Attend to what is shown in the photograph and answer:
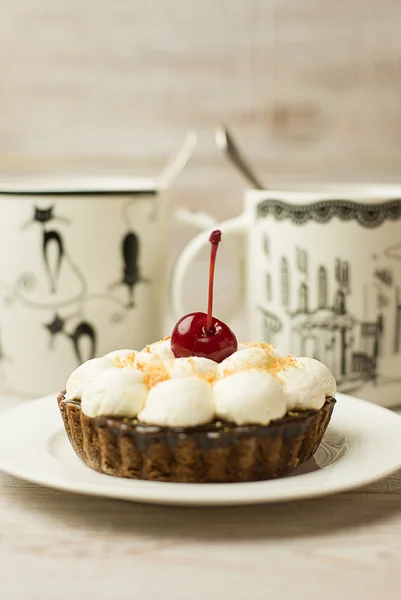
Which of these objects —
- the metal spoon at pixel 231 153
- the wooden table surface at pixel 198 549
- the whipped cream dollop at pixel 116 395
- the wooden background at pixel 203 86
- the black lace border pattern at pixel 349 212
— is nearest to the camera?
the wooden table surface at pixel 198 549

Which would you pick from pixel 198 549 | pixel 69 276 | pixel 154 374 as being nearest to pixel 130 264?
pixel 69 276

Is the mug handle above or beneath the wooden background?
beneath

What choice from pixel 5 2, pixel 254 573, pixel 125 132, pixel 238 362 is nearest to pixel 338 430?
pixel 238 362

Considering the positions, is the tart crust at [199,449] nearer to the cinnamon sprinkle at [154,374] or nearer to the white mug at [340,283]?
the cinnamon sprinkle at [154,374]

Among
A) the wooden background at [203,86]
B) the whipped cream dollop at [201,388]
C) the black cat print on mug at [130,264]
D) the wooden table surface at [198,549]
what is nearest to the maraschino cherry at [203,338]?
the whipped cream dollop at [201,388]

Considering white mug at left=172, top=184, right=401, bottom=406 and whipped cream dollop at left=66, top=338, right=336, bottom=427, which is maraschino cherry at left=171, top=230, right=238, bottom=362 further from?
white mug at left=172, top=184, right=401, bottom=406

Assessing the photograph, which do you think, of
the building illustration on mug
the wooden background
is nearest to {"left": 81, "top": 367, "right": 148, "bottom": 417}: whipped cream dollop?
the building illustration on mug
